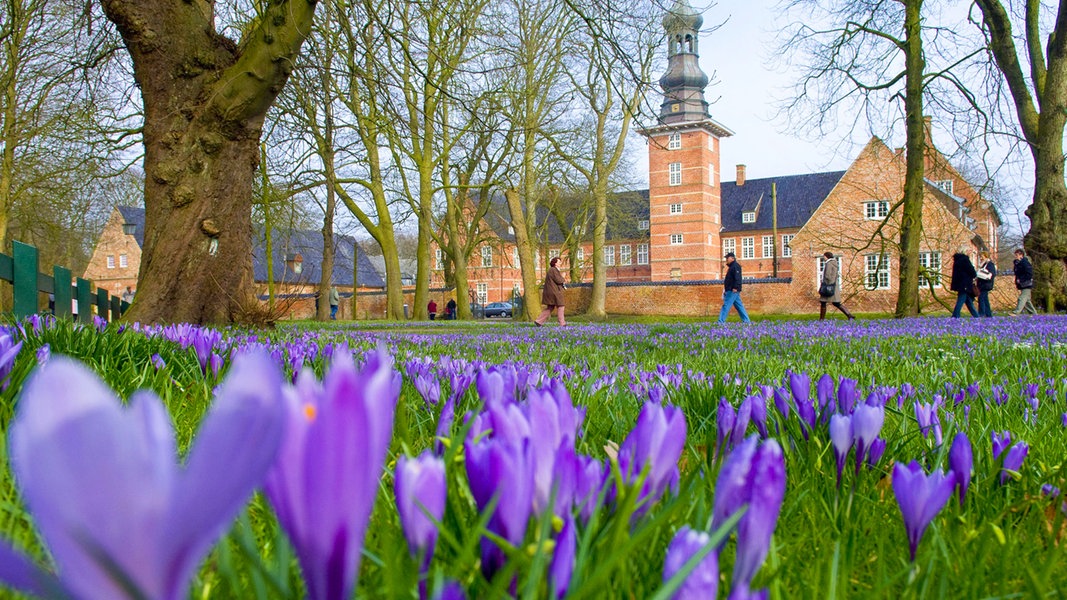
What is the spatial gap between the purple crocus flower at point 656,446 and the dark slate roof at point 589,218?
2945cm

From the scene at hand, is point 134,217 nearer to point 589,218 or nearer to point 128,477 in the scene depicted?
point 589,218

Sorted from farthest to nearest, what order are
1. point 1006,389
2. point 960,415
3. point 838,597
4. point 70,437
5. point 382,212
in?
point 382,212 → point 1006,389 → point 960,415 → point 838,597 → point 70,437

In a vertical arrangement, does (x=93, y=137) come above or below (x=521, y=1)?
below

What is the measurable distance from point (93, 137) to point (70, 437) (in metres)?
16.4

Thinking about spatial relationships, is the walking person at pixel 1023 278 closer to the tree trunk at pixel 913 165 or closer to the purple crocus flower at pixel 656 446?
the tree trunk at pixel 913 165

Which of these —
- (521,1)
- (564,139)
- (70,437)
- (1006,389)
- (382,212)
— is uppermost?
(521,1)

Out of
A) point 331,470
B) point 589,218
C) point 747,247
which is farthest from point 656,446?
point 747,247

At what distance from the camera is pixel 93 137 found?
46.5 feet

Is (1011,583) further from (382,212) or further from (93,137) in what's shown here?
(382,212)

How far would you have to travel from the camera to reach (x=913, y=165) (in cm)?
1736

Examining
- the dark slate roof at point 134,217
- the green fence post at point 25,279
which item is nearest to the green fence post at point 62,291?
the green fence post at point 25,279

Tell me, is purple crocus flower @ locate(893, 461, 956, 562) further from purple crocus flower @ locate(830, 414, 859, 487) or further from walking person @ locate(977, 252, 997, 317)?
walking person @ locate(977, 252, 997, 317)

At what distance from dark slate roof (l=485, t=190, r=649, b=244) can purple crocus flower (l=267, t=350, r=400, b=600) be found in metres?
29.8

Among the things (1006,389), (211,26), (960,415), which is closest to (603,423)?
(960,415)
